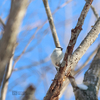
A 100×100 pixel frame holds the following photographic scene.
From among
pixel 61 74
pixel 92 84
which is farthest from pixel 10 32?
pixel 92 84

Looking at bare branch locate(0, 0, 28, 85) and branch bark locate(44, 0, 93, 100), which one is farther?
Result: branch bark locate(44, 0, 93, 100)

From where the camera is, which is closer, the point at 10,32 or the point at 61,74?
the point at 10,32

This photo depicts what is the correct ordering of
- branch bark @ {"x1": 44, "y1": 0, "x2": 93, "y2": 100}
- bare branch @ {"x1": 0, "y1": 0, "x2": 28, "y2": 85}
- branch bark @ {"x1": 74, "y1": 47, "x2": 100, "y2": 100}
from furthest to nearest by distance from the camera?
branch bark @ {"x1": 74, "y1": 47, "x2": 100, "y2": 100} < branch bark @ {"x1": 44, "y1": 0, "x2": 93, "y2": 100} < bare branch @ {"x1": 0, "y1": 0, "x2": 28, "y2": 85}

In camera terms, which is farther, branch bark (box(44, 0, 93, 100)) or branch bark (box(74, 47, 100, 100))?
branch bark (box(74, 47, 100, 100))

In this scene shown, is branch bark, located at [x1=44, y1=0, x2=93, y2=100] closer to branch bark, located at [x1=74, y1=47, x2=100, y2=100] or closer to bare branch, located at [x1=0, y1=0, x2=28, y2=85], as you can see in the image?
branch bark, located at [x1=74, y1=47, x2=100, y2=100]

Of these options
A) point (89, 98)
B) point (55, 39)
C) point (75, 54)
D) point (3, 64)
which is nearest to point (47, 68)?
point (55, 39)

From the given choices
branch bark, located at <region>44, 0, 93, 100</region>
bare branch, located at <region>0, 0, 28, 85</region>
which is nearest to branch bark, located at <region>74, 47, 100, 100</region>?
branch bark, located at <region>44, 0, 93, 100</region>

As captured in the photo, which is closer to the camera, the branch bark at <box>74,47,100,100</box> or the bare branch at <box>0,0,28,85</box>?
the bare branch at <box>0,0,28,85</box>

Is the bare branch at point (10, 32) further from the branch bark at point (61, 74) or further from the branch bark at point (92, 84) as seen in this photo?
the branch bark at point (92, 84)

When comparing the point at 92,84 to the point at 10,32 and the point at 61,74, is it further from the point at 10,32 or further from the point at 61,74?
the point at 10,32

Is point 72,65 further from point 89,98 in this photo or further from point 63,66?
point 89,98

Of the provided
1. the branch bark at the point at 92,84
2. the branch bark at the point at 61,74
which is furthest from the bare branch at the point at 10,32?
the branch bark at the point at 92,84

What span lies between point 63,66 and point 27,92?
2.71 ft

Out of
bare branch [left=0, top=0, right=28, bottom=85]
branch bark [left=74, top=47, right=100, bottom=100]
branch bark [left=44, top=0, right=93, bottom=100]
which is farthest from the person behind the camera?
branch bark [left=74, top=47, right=100, bottom=100]
